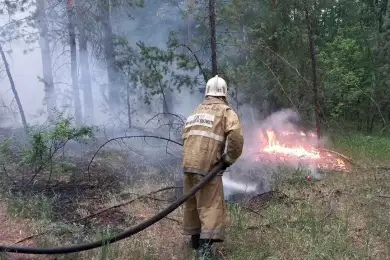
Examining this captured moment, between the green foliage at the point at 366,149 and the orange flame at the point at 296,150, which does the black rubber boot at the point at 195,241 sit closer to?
the orange flame at the point at 296,150

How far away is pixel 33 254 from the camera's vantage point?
178 inches

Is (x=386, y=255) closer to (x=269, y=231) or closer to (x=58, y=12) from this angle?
(x=269, y=231)

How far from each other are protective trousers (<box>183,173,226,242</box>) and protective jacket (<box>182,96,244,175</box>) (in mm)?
172

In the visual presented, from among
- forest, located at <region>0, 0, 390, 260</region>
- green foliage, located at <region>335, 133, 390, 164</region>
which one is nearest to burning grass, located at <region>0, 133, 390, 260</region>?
forest, located at <region>0, 0, 390, 260</region>

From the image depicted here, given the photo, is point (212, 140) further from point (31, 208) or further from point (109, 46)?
point (109, 46)

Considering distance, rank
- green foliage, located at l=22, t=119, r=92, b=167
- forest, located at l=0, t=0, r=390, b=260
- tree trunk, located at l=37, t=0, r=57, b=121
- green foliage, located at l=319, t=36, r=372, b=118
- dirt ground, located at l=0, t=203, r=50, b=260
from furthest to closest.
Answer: green foliage, located at l=319, t=36, r=372, b=118 < tree trunk, located at l=37, t=0, r=57, b=121 < green foliage, located at l=22, t=119, r=92, b=167 < forest, located at l=0, t=0, r=390, b=260 < dirt ground, located at l=0, t=203, r=50, b=260

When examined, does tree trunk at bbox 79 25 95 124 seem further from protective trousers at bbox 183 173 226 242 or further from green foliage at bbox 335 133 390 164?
protective trousers at bbox 183 173 226 242

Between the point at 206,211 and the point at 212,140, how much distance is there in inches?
31.1

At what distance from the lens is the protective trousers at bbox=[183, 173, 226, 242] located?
454 centimetres

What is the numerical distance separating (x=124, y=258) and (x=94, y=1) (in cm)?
1174

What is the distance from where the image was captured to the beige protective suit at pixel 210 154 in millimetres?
4567

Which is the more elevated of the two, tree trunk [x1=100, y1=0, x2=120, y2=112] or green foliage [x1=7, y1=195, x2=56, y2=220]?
A: tree trunk [x1=100, y1=0, x2=120, y2=112]

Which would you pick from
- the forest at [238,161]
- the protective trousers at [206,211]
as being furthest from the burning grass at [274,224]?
the protective trousers at [206,211]

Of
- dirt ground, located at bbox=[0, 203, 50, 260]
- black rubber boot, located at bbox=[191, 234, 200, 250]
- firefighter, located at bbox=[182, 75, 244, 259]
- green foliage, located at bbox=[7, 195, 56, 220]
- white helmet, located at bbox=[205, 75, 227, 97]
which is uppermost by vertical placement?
white helmet, located at bbox=[205, 75, 227, 97]
